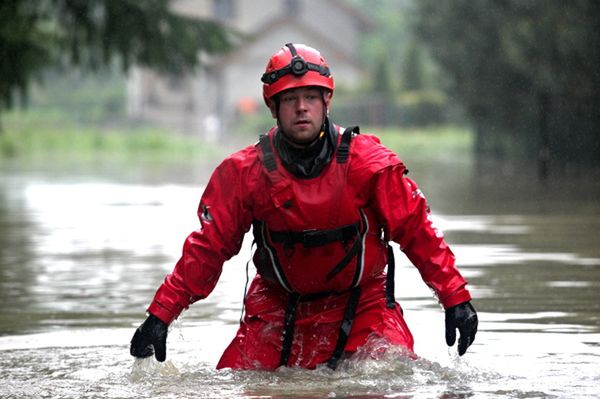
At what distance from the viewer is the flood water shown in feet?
24.4

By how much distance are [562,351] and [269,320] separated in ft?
5.82

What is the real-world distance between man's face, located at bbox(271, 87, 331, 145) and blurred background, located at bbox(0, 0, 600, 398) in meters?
1.10

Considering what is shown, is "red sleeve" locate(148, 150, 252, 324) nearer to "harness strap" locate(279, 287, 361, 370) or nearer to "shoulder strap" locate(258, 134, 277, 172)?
"shoulder strap" locate(258, 134, 277, 172)

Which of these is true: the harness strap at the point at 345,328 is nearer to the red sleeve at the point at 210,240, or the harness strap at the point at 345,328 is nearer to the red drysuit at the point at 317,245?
the red drysuit at the point at 317,245

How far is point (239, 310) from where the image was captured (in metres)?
10.9

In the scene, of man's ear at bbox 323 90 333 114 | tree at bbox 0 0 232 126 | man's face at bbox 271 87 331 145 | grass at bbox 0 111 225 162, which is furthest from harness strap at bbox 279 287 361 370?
grass at bbox 0 111 225 162

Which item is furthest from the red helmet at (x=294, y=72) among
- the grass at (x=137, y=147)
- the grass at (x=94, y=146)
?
the grass at (x=94, y=146)

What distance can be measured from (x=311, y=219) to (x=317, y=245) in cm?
12

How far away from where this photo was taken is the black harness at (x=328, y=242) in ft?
23.6

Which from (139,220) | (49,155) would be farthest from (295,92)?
(49,155)

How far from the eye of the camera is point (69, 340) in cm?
952

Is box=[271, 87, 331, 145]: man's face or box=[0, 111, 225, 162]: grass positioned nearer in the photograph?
box=[271, 87, 331, 145]: man's face

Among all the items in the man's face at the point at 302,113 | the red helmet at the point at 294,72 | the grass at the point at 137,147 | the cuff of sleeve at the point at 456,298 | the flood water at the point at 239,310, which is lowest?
the grass at the point at 137,147

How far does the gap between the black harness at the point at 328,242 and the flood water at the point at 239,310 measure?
14 centimetres
